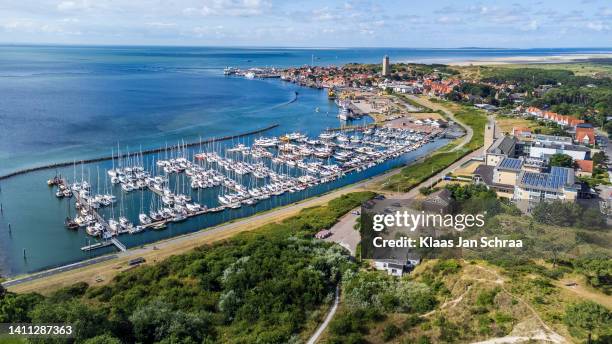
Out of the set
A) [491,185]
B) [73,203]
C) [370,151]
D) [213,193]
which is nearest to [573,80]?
[370,151]

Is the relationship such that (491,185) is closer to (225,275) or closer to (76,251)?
(225,275)

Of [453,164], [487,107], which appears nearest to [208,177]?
[453,164]

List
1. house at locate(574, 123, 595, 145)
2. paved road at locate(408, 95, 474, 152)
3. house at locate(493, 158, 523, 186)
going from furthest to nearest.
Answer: paved road at locate(408, 95, 474, 152) → house at locate(574, 123, 595, 145) → house at locate(493, 158, 523, 186)

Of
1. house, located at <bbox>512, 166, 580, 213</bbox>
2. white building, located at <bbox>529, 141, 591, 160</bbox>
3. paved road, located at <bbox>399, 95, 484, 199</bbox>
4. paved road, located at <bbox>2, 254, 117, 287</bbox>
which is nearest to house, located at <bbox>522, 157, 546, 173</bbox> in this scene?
house, located at <bbox>512, 166, 580, 213</bbox>

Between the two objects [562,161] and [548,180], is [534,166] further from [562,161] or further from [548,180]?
[562,161]

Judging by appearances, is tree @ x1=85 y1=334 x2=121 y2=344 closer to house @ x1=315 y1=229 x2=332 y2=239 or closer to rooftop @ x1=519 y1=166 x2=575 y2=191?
house @ x1=315 y1=229 x2=332 y2=239

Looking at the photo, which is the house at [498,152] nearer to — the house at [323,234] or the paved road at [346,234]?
the paved road at [346,234]
